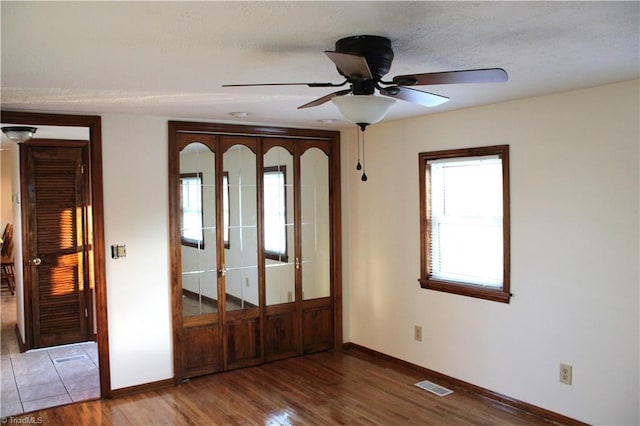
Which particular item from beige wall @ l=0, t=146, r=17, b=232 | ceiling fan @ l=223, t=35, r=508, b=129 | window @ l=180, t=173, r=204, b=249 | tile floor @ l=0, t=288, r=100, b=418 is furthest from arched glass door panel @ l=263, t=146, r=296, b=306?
beige wall @ l=0, t=146, r=17, b=232

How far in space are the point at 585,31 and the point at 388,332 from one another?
338cm

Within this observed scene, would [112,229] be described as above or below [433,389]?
above

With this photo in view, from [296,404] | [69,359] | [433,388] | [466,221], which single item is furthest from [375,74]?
[69,359]

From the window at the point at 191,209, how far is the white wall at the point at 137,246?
170 millimetres

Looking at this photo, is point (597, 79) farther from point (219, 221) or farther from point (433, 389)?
point (219, 221)

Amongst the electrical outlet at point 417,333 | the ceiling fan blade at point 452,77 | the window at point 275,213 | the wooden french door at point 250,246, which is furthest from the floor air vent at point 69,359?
the ceiling fan blade at point 452,77

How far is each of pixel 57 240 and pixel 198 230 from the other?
78.4 inches

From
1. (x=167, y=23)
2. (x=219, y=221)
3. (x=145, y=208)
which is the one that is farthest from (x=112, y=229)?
(x=167, y=23)

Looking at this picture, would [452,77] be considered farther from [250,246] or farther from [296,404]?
[250,246]

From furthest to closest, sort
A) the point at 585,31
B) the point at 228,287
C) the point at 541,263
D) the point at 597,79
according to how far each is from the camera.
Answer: the point at 228,287, the point at 541,263, the point at 597,79, the point at 585,31

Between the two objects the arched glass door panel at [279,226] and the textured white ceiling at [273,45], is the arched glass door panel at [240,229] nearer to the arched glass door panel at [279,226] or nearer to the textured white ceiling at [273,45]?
the arched glass door panel at [279,226]

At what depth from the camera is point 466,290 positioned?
4215 millimetres

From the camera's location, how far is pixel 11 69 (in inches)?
105

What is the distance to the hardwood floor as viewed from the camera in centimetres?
372
